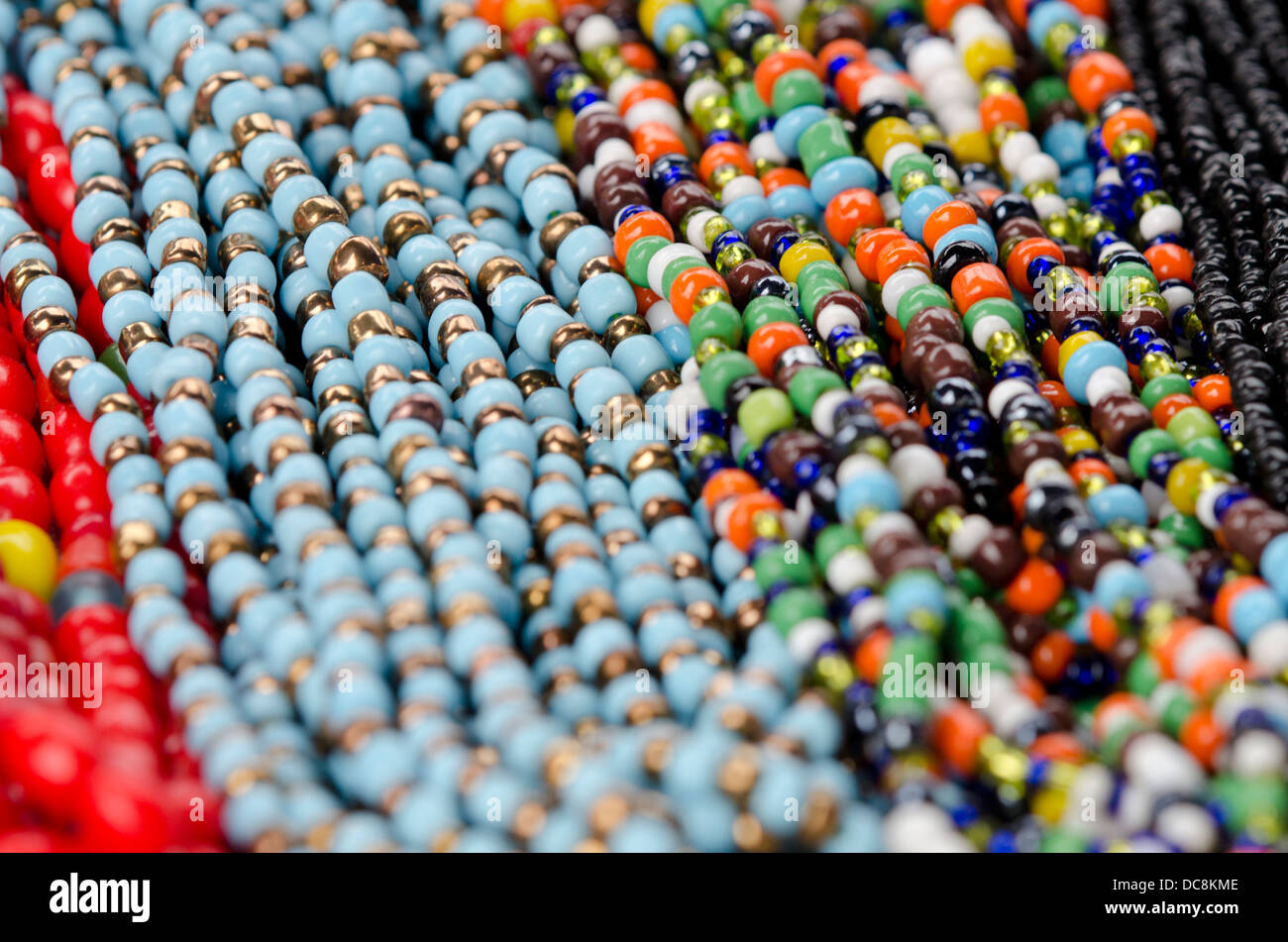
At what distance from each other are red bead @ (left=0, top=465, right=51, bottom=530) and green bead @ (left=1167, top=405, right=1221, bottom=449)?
69 cm

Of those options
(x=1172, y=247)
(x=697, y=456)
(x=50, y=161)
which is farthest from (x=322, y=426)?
(x=1172, y=247)

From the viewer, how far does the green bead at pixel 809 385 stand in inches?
33.4

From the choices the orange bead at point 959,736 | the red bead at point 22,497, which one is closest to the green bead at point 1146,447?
the orange bead at point 959,736

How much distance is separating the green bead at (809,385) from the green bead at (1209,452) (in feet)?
0.69

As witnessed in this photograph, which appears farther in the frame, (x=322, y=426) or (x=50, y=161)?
(x=50, y=161)

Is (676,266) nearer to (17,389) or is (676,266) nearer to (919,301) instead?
(919,301)

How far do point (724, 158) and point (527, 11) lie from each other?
0.22m

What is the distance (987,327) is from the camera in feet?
2.95

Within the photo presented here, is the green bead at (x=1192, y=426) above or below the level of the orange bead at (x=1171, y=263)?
below

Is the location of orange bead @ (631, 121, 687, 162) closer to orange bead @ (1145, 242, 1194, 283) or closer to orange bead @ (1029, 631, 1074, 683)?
orange bead @ (1145, 242, 1194, 283)

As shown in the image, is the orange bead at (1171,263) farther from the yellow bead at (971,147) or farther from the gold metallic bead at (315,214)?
the gold metallic bead at (315,214)

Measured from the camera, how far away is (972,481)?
84cm
